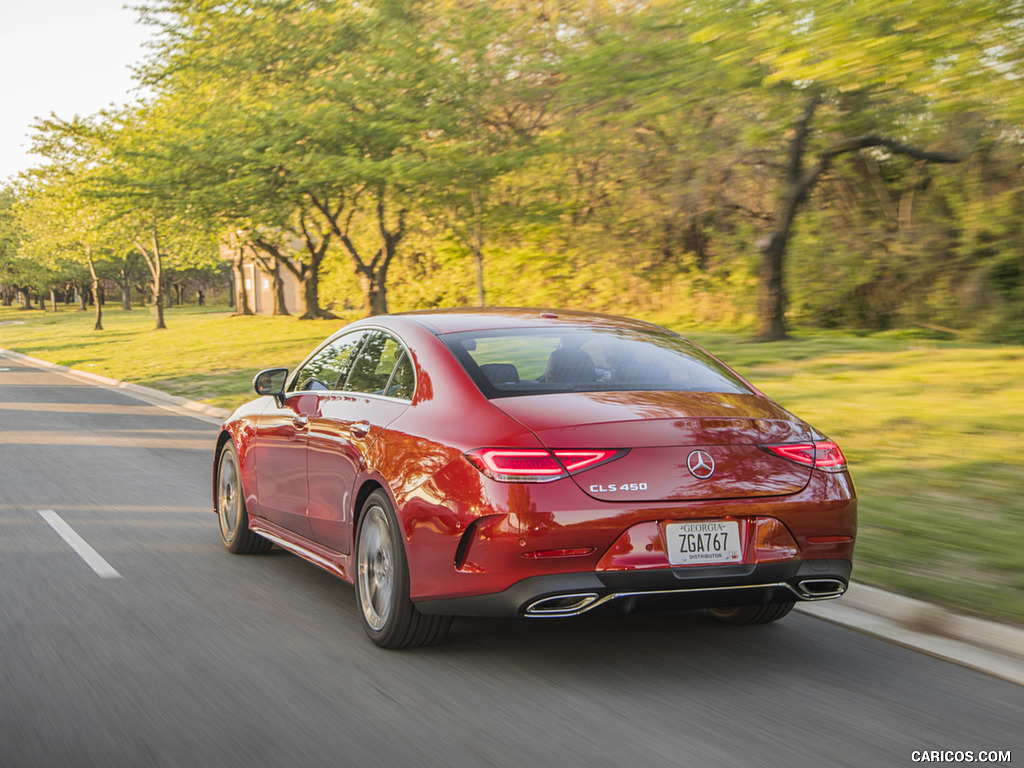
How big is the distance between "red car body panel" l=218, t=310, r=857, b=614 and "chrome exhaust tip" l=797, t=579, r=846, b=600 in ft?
0.16

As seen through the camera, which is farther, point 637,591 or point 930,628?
point 930,628

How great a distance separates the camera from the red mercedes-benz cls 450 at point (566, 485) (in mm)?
4352

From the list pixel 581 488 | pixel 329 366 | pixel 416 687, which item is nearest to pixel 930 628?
pixel 581 488

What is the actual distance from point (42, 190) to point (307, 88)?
25378mm

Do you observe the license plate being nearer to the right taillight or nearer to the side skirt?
the right taillight

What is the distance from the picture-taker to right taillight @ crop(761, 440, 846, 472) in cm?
466

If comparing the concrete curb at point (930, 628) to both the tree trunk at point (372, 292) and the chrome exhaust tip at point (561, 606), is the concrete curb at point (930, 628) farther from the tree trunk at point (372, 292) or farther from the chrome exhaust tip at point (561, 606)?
the tree trunk at point (372, 292)

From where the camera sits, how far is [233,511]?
7.23 m

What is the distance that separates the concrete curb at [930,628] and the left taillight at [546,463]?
1823mm

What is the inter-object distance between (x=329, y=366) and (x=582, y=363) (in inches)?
69.0

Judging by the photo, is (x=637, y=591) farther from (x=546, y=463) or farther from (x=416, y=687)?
(x=416, y=687)

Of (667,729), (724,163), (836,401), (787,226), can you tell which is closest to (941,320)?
(787,226)

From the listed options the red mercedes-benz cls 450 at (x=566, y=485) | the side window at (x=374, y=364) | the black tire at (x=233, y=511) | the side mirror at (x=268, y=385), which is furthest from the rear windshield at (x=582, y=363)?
the black tire at (x=233, y=511)

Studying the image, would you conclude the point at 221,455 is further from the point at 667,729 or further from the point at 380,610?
the point at 667,729
